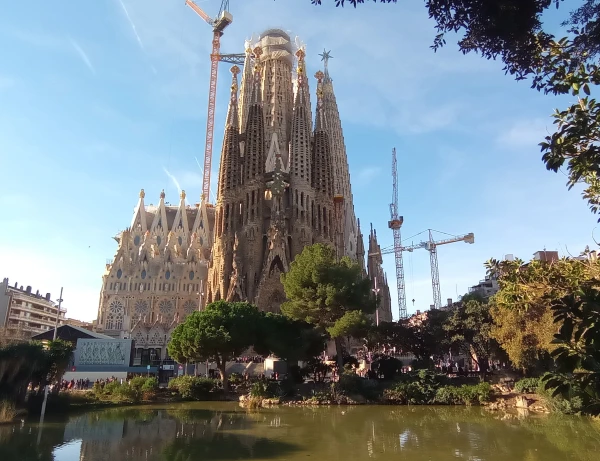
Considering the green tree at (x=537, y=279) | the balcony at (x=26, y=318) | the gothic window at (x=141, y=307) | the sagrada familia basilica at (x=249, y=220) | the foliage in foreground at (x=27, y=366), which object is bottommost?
the foliage in foreground at (x=27, y=366)

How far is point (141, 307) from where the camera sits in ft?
196

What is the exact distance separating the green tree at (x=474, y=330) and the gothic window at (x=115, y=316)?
45.2 meters

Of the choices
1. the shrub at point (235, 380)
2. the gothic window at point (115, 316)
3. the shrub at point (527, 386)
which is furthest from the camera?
the gothic window at point (115, 316)

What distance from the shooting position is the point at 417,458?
11.2m

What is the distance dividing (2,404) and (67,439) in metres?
4.29

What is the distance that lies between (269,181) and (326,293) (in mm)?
28515

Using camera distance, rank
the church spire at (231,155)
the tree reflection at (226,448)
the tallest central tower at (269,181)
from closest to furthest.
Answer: the tree reflection at (226,448)
the tallest central tower at (269,181)
the church spire at (231,155)

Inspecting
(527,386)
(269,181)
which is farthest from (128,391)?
(269,181)

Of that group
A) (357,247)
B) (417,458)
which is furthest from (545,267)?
(357,247)

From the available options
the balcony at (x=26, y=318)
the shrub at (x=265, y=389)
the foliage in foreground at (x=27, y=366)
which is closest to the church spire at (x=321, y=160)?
the shrub at (x=265, y=389)

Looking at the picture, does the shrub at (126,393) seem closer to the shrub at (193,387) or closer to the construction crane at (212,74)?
the shrub at (193,387)

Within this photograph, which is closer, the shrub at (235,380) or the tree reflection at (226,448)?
the tree reflection at (226,448)

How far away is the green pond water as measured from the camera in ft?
37.9

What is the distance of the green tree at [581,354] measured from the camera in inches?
122
